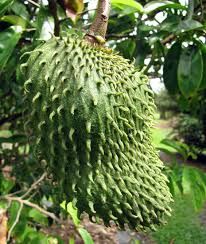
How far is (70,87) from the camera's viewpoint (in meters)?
1.32

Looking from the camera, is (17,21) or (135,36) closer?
(17,21)

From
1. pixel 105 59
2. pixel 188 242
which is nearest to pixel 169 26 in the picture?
pixel 105 59

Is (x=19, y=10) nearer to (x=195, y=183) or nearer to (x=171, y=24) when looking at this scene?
(x=171, y=24)

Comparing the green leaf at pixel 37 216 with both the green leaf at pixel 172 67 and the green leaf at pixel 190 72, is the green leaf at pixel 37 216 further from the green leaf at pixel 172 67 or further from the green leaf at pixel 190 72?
the green leaf at pixel 190 72

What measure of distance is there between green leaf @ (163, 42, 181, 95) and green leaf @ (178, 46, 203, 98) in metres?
0.07

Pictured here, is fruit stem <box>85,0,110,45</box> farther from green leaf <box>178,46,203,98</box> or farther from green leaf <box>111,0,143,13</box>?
green leaf <box>178,46,203,98</box>

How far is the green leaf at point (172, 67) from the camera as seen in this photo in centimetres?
219

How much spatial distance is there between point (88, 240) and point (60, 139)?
3.13 feet

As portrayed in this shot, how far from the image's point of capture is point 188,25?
1.84 meters

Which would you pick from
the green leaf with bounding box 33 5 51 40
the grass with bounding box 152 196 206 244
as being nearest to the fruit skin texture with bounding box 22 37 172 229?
the green leaf with bounding box 33 5 51 40

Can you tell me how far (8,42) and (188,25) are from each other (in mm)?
689

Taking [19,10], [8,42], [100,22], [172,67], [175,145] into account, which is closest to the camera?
[100,22]

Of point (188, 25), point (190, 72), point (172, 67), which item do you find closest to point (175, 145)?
point (172, 67)

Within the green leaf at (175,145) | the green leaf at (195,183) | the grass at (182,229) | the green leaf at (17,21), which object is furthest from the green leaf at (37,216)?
the grass at (182,229)
